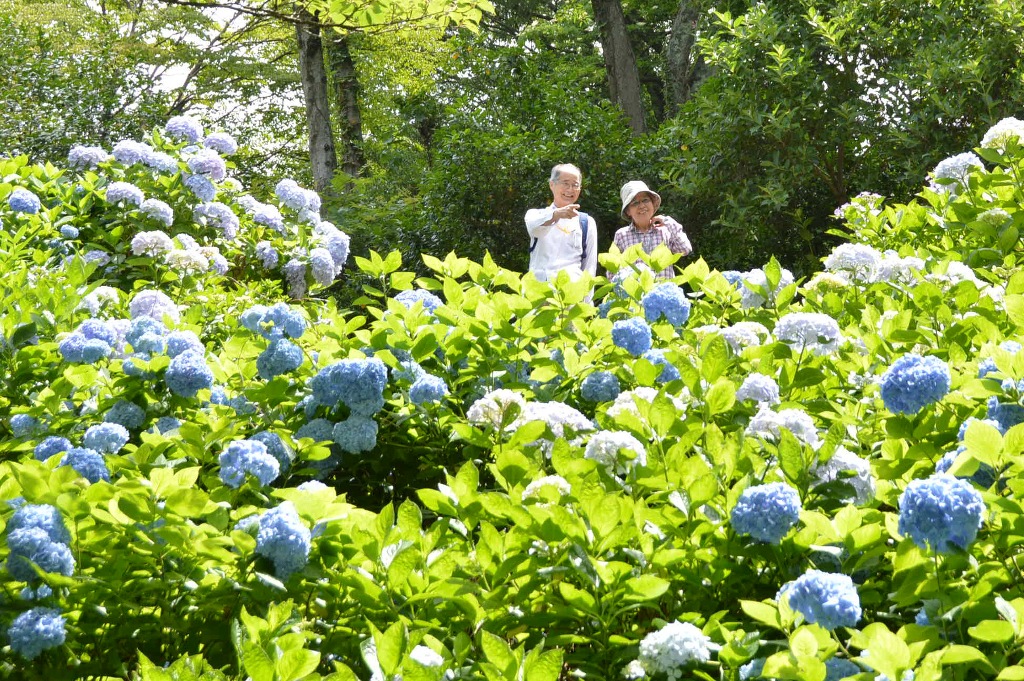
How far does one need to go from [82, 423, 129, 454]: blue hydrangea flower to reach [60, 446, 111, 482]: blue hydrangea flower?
189 millimetres

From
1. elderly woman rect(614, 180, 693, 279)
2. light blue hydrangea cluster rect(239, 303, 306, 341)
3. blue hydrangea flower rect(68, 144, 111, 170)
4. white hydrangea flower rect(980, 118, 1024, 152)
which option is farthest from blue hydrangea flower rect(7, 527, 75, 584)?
elderly woman rect(614, 180, 693, 279)

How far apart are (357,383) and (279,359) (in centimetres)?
30

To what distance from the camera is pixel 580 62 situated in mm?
21484

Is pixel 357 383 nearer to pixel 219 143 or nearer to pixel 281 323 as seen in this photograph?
pixel 281 323

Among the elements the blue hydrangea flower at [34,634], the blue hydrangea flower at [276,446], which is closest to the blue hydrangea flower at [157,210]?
the blue hydrangea flower at [276,446]

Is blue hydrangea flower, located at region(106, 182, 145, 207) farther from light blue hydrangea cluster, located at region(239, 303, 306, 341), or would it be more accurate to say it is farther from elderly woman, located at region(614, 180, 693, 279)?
elderly woman, located at region(614, 180, 693, 279)

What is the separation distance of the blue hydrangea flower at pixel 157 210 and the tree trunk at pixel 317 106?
7825 mm

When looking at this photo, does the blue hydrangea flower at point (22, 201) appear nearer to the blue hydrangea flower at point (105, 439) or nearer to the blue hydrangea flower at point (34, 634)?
the blue hydrangea flower at point (105, 439)

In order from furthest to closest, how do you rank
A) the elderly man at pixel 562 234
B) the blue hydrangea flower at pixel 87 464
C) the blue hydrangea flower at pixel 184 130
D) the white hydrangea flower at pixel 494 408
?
the elderly man at pixel 562 234, the blue hydrangea flower at pixel 184 130, the white hydrangea flower at pixel 494 408, the blue hydrangea flower at pixel 87 464

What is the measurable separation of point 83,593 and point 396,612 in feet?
1.84

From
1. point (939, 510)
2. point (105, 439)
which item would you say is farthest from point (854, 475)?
point (105, 439)

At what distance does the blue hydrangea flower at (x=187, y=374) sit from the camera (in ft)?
7.53

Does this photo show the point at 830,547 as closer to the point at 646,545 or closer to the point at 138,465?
the point at 646,545

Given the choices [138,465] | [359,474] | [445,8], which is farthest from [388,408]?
[445,8]
